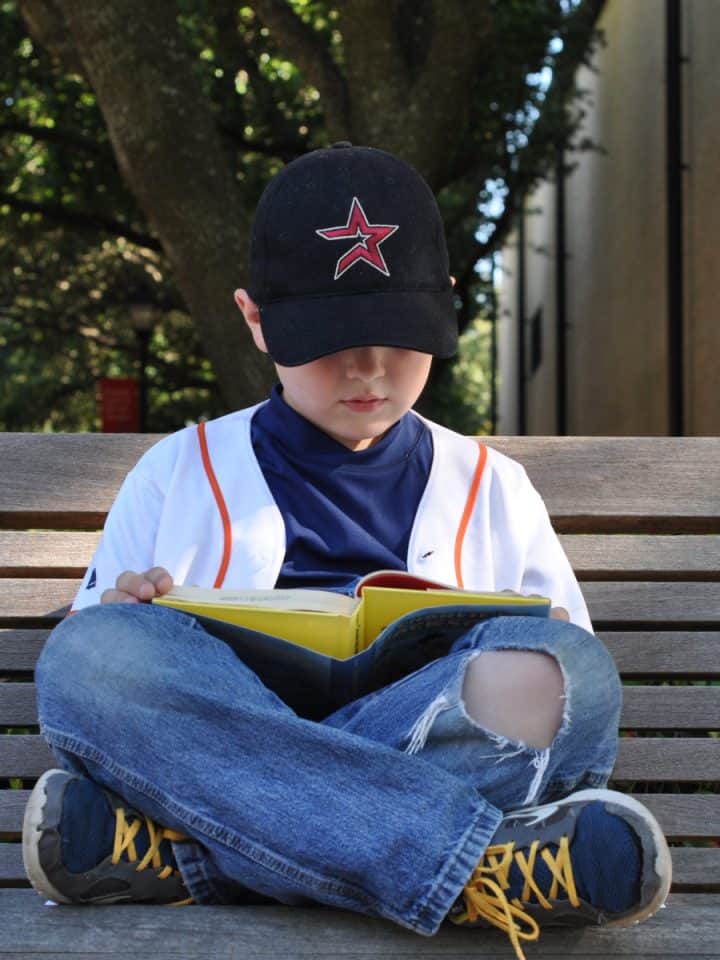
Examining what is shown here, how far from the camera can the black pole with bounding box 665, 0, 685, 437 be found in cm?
1102

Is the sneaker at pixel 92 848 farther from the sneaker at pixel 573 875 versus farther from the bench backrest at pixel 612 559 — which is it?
the bench backrest at pixel 612 559

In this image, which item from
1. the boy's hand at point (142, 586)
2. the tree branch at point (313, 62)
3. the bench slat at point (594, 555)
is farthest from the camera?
the tree branch at point (313, 62)

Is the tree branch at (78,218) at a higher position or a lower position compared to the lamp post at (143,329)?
higher

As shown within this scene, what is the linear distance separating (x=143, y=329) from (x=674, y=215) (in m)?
5.70

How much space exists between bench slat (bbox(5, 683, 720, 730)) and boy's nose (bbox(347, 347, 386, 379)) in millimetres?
901

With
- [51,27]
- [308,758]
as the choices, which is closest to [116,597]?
[308,758]

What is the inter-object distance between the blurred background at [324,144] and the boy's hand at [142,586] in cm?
458

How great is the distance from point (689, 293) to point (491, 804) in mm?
9400

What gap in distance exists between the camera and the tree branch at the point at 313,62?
7547 millimetres

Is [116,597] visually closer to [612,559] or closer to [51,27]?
[612,559]

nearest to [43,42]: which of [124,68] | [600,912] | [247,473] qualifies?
[124,68]

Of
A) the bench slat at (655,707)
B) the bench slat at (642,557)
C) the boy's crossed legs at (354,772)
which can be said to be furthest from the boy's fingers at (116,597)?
the bench slat at (642,557)

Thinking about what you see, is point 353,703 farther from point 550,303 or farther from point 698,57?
point 550,303

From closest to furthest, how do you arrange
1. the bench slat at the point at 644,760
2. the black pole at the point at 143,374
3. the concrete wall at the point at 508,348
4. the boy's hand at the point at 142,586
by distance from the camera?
the boy's hand at the point at 142,586, the bench slat at the point at 644,760, the black pole at the point at 143,374, the concrete wall at the point at 508,348
